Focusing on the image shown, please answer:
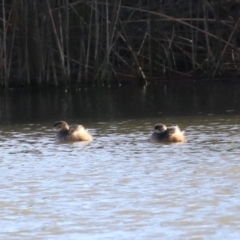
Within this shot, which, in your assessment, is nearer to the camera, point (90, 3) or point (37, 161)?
point (37, 161)

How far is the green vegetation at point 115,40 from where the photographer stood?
1673 centimetres

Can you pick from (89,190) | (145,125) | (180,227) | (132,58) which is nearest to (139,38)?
(132,58)

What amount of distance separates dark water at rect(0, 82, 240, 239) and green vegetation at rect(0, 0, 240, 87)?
2.51m

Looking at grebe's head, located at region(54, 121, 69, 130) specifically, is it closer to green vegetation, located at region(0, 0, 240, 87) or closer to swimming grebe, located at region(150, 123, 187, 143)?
swimming grebe, located at region(150, 123, 187, 143)

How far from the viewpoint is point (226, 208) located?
6.54 m

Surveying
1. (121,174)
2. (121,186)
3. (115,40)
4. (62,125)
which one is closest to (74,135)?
(62,125)

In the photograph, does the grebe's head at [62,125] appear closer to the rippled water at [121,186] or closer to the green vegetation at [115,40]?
the rippled water at [121,186]

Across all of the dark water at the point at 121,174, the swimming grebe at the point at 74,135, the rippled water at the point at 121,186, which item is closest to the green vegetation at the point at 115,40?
the dark water at the point at 121,174

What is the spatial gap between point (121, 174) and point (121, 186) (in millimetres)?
605

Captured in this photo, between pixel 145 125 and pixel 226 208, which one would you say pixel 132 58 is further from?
pixel 226 208

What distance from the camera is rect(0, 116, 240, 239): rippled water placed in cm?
610

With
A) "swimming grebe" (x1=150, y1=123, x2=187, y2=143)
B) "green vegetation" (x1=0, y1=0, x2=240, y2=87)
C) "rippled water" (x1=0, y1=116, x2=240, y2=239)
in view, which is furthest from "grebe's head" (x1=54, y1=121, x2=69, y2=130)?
"green vegetation" (x1=0, y1=0, x2=240, y2=87)

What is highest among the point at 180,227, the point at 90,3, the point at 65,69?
the point at 90,3

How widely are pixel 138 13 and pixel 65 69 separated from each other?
263 centimetres
